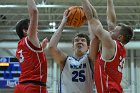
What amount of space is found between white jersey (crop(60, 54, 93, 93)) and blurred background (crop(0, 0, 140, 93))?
711 centimetres

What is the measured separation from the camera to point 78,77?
154 inches

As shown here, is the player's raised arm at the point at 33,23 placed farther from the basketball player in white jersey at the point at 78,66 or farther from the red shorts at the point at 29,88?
the red shorts at the point at 29,88

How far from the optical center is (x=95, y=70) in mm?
3674

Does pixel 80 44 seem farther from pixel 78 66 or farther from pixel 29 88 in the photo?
pixel 29 88

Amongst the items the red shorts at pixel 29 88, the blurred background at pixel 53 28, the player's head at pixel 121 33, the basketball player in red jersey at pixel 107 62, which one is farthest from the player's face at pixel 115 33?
the blurred background at pixel 53 28

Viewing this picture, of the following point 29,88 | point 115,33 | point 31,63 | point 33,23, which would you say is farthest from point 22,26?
point 115,33

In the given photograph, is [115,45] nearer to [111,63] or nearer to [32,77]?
[111,63]

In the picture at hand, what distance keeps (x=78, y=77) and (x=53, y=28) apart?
33.6 ft

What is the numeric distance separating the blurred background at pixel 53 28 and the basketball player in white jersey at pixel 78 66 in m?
6.98

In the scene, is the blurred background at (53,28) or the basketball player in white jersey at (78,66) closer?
the basketball player in white jersey at (78,66)

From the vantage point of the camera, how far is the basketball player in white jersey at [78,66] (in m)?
3.89

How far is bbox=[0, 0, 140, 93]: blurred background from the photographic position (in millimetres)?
11805

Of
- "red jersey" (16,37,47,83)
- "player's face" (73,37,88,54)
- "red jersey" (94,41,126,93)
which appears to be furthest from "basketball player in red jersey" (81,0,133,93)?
"red jersey" (16,37,47,83)

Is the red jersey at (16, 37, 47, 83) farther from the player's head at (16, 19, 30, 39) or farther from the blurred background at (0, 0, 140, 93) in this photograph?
the blurred background at (0, 0, 140, 93)
